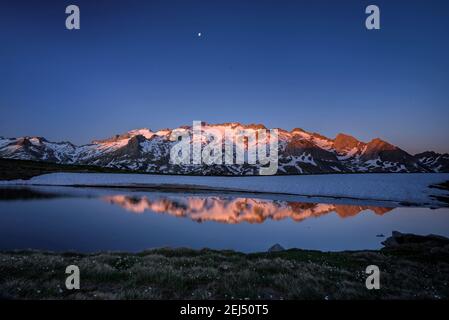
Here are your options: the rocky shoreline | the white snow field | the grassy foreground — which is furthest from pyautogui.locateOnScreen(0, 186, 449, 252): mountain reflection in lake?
the white snow field

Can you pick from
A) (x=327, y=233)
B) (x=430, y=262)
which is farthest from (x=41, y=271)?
(x=327, y=233)

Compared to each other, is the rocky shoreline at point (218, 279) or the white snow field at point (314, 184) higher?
the rocky shoreline at point (218, 279)

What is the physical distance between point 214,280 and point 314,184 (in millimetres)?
64195

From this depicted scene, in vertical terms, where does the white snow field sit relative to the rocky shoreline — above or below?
below

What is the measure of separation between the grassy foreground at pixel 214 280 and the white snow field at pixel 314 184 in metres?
48.6

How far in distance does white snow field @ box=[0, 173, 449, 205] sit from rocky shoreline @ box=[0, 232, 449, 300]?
47486mm

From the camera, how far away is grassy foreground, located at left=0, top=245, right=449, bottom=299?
1019 cm

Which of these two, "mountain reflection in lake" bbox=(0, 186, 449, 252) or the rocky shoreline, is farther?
"mountain reflection in lake" bbox=(0, 186, 449, 252)

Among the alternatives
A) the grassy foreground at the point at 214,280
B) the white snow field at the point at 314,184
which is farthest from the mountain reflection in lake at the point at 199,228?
the white snow field at the point at 314,184

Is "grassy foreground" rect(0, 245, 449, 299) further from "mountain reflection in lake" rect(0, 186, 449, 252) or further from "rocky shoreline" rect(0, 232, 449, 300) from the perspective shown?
"mountain reflection in lake" rect(0, 186, 449, 252)

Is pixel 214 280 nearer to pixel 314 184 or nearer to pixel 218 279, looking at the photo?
pixel 218 279

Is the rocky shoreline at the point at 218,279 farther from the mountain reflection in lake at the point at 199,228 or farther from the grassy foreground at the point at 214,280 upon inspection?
the mountain reflection in lake at the point at 199,228

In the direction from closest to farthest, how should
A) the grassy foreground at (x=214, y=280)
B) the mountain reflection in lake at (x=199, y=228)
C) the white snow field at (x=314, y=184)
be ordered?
the grassy foreground at (x=214, y=280) → the mountain reflection in lake at (x=199, y=228) → the white snow field at (x=314, y=184)

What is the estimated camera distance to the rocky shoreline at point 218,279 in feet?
33.5
